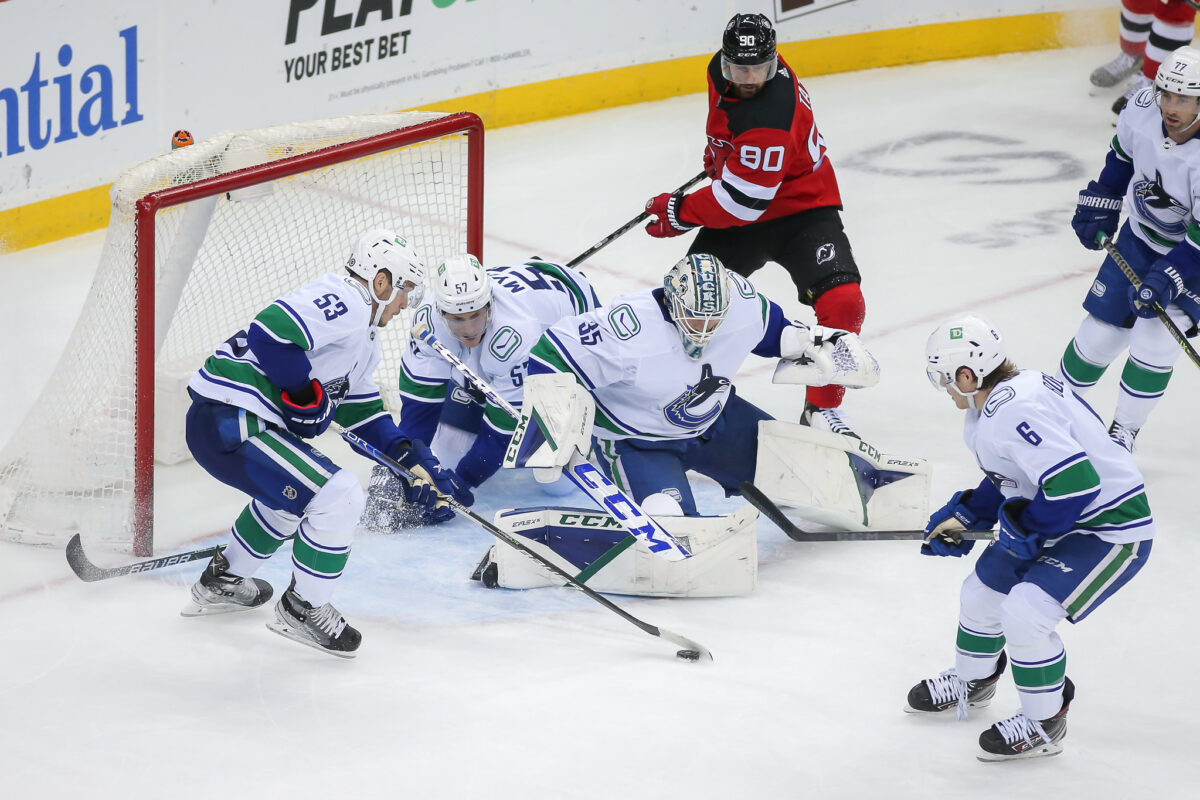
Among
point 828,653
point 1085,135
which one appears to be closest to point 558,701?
point 828,653

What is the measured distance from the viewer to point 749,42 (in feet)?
14.3

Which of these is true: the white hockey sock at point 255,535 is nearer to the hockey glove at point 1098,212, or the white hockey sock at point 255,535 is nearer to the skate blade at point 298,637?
the skate blade at point 298,637

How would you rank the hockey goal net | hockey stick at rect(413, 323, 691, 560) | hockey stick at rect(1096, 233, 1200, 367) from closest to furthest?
hockey stick at rect(413, 323, 691, 560) < the hockey goal net < hockey stick at rect(1096, 233, 1200, 367)

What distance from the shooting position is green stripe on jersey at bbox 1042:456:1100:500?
295 centimetres

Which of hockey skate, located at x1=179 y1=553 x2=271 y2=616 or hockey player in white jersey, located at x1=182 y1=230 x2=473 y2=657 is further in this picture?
hockey skate, located at x1=179 y1=553 x2=271 y2=616

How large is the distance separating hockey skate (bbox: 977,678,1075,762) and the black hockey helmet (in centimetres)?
198

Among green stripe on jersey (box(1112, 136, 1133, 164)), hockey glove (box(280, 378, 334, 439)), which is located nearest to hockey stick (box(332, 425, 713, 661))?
hockey glove (box(280, 378, 334, 439))

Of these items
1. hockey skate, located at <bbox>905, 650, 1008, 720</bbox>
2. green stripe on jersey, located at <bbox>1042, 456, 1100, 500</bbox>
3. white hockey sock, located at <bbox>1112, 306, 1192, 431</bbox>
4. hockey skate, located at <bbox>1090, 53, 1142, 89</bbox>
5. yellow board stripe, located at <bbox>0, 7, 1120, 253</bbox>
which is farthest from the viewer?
hockey skate, located at <bbox>1090, 53, 1142, 89</bbox>

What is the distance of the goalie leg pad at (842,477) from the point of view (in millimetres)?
4172

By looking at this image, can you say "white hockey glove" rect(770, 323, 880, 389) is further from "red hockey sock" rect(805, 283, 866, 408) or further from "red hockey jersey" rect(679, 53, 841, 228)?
"red hockey jersey" rect(679, 53, 841, 228)

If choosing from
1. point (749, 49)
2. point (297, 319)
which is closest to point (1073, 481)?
point (297, 319)

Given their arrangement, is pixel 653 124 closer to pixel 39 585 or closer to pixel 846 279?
pixel 846 279

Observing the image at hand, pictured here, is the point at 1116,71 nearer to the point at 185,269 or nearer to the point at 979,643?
the point at 185,269

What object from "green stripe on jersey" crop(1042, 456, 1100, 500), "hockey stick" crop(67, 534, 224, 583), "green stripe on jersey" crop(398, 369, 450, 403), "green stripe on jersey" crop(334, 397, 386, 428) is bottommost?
"hockey stick" crop(67, 534, 224, 583)
